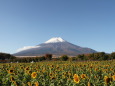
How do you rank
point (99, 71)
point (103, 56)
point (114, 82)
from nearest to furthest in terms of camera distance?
point (114, 82)
point (99, 71)
point (103, 56)

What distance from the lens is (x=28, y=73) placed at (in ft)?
25.7

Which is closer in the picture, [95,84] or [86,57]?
[95,84]

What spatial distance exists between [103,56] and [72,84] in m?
26.3

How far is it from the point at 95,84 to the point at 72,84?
728 millimetres

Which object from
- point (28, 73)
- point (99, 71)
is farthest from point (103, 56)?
point (28, 73)

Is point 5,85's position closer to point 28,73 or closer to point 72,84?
point 28,73

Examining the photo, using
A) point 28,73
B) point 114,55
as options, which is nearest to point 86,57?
point 114,55

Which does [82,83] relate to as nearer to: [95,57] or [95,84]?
[95,84]

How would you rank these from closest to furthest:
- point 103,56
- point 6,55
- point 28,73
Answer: point 28,73 < point 103,56 < point 6,55

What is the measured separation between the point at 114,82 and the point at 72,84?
120cm

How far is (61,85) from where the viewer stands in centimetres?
618

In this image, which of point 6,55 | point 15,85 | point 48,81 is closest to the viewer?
point 15,85

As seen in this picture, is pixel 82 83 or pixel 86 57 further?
pixel 86 57

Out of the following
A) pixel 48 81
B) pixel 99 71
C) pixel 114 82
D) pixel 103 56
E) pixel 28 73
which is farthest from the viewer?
pixel 103 56
